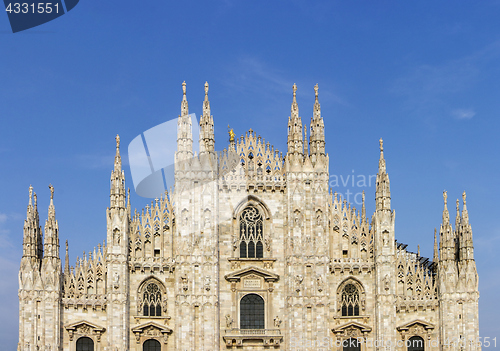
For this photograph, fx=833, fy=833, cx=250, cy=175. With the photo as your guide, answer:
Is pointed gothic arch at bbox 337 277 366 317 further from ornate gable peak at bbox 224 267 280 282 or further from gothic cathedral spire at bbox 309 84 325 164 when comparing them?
gothic cathedral spire at bbox 309 84 325 164

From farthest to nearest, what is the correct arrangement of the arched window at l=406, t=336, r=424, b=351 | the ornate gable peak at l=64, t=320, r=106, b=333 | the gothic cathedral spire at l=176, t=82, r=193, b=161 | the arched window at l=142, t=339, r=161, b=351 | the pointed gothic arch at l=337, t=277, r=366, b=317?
the gothic cathedral spire at l=176, t=82, r=193, b=161 < the pointed gothic arch at l=337, t=277, r=366, b=317 < the arched window at l=406, t=336, r=424, b=351 < the arched window at l=142, t=339, r=161, b=351 < the ornate gable peak at l=64, t=320, r=106, b=333

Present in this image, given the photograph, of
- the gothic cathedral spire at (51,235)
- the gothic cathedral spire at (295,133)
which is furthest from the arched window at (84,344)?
the gothic cathedral spire at (295,133)

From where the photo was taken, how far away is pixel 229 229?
53375mm

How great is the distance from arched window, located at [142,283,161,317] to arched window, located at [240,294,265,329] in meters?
5.24

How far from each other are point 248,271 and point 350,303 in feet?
22.4

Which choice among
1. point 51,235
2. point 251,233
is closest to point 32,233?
point 51,235

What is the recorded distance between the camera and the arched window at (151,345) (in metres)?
51.6

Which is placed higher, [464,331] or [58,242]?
[58,242]

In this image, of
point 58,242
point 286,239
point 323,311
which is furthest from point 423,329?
point 58,242

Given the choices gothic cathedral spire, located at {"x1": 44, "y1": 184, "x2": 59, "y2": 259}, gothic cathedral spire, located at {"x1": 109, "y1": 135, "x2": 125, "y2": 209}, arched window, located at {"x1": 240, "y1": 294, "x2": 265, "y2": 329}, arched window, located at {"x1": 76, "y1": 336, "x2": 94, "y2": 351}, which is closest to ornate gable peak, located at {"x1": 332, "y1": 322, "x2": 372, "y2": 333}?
arched window, located at {"x1": 240, "y1": 294, "x2": 265, "y2": 329}

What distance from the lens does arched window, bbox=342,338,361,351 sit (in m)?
52.2

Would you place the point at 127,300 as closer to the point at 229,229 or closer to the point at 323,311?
the point at 229,229

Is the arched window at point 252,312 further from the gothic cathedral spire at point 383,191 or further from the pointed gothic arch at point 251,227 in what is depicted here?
the gothic cathedral spire at point 383,191

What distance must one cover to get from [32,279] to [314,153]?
19.4 metres
